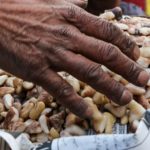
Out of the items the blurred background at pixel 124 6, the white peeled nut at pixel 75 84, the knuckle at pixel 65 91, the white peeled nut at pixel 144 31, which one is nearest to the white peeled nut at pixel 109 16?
the white peeled nut at pixel 144 31

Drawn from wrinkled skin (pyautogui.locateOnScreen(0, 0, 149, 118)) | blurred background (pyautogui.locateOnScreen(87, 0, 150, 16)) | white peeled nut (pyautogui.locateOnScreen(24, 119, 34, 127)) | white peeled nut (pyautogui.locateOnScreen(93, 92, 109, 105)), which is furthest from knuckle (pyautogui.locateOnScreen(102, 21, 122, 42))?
blurred background (pyautogui.locateOnScreen(87, 0, 150, 16))

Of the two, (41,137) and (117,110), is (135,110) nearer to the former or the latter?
(117,110)

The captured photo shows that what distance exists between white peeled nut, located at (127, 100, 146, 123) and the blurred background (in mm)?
720

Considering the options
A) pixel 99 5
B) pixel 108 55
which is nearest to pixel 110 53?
pixel 108 55

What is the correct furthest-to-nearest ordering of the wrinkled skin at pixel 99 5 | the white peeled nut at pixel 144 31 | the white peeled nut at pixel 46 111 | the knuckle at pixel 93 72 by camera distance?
the wrinkled skin at pixel 99 5 < the white peeled nut at pixel 144 31 < the white peeled nut at pixel 46 111 < the knuckle at pixel 93 72

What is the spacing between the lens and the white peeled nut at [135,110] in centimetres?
77

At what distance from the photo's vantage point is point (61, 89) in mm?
725

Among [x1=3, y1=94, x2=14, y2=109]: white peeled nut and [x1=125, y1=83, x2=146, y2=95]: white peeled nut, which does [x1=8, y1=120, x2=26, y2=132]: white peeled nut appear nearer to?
[x1=3, y1=94, x2=14, y2=109]: white peeled nut

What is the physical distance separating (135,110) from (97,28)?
0.51 feet

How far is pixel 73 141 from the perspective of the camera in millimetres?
681

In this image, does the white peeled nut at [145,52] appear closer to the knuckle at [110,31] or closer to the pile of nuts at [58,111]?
the pile of nuts at [58,111]

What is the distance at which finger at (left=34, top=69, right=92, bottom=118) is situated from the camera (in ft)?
2.38

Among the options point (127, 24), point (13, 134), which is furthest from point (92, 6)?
point (13, 134)

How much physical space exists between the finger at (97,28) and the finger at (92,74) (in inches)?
2.4
